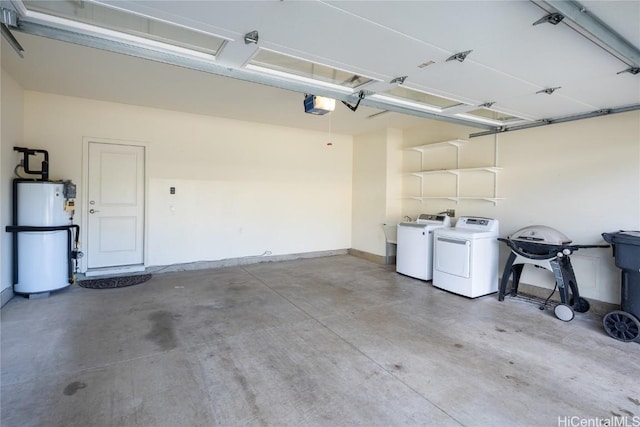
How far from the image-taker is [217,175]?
583cm

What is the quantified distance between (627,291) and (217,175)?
572 centimetres

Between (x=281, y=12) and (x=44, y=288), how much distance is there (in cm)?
445

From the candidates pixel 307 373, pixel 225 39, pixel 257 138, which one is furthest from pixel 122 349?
pixel 257 138

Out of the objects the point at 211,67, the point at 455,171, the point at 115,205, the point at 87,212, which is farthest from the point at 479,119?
the point at 87,212

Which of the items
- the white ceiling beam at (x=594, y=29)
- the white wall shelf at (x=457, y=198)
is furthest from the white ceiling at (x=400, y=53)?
the white wall shelf at (x=457, y=198)

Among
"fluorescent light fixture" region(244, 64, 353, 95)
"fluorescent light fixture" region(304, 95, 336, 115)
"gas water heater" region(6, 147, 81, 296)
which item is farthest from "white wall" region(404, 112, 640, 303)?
"gas water heater" region(6, 147, 81, 296)

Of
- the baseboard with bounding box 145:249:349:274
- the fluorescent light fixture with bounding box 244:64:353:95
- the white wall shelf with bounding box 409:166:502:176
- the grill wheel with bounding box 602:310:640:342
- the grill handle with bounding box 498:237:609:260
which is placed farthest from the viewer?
the baseboard with bounding box 145:249:349:274

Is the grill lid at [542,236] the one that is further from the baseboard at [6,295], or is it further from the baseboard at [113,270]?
the baseboard at [6,295]

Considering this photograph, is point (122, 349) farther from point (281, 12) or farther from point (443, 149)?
point (443, 149)

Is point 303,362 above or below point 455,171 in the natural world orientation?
below

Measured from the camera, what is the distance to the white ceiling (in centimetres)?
191

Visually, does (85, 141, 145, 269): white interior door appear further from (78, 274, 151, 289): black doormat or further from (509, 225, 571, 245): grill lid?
(509, 225, 571, 245): grill lid

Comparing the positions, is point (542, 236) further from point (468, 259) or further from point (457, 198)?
point (457, 198)

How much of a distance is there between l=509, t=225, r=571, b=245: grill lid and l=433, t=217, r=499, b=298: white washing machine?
0.44m
